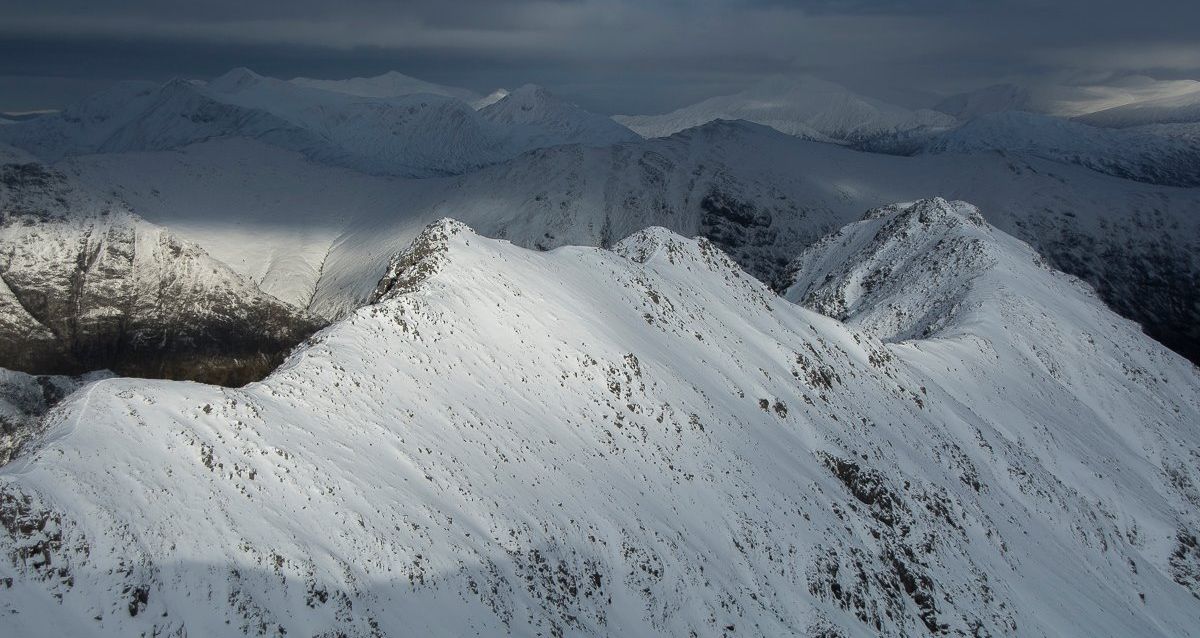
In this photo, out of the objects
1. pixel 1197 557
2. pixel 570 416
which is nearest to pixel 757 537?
pixel 570 416

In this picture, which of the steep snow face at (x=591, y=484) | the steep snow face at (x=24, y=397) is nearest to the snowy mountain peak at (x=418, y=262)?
the steep snow face at (x=591, y=484)

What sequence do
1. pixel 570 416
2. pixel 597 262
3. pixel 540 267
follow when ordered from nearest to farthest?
pixel 570 416 < pixel 540 267 < pixel 597 262

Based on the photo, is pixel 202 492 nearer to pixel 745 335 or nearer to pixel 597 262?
pixel 597 262

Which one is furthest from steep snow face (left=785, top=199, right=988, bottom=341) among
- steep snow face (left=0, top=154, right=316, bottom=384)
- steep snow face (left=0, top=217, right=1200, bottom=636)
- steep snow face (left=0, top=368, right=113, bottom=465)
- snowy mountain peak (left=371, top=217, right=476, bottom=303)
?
steep snow face (left=0, top=154, right=316, bottom=384)

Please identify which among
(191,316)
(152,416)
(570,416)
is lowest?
(191,316)

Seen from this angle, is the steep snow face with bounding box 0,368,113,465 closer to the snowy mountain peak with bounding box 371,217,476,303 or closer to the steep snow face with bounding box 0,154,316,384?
the snowy mountain peak with bounding box 371,217,476,303

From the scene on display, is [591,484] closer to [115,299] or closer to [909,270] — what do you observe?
[909,270]
